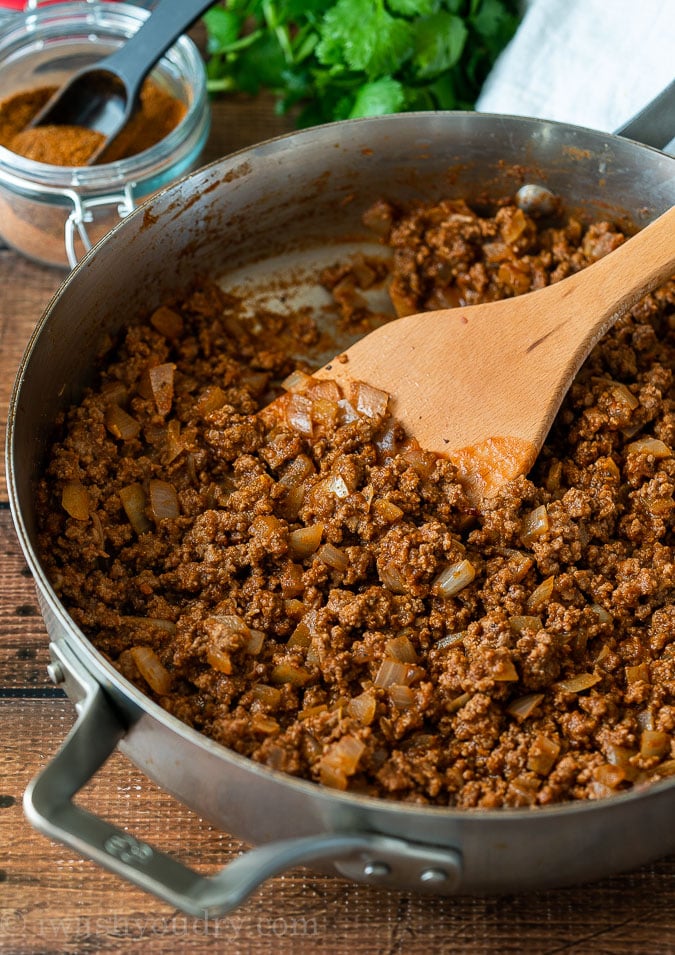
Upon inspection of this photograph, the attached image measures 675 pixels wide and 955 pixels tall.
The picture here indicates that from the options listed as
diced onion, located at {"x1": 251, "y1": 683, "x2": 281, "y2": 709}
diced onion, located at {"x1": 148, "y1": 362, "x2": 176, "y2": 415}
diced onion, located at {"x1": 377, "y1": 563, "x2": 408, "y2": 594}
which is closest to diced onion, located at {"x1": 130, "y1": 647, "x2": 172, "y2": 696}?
diced onion, located at {"x1": 251, "y1": 683, "x2": 281, "y2": 709}

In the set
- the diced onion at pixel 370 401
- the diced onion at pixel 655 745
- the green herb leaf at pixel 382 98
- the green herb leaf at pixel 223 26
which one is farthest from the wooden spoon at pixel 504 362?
the green herb leaf at pixel 223 26

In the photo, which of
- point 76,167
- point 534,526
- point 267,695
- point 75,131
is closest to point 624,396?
point 534,526

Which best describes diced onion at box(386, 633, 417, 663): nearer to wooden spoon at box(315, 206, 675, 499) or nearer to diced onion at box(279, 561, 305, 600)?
diced onion at box(279, 561, 305, 600)

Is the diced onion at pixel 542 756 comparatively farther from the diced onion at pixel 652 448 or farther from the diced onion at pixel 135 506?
the diced onion at pixel 135 506

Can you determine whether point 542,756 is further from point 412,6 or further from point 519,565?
point 412,6

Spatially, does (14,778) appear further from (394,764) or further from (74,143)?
(74,143)

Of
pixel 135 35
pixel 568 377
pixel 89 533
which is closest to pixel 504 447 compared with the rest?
pixel 568 377
